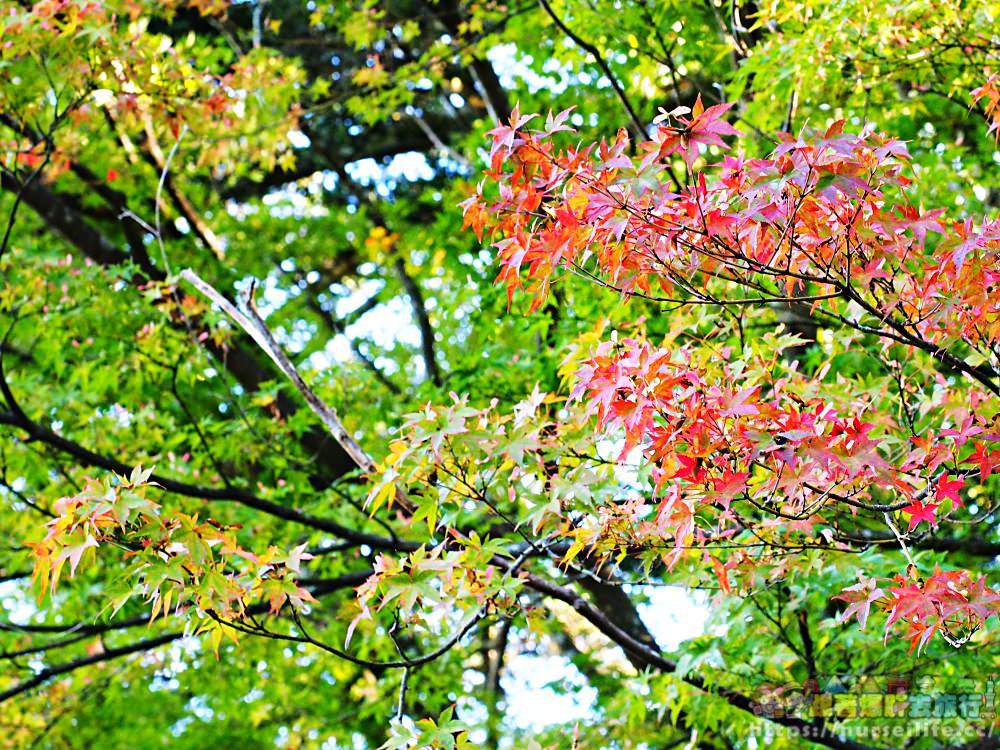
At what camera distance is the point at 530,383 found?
16.6 feet

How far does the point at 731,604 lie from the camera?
3377mm

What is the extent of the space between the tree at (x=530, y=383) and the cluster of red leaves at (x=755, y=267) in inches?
0.5

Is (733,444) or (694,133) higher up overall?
(694,133)

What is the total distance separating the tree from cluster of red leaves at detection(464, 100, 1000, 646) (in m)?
0.01

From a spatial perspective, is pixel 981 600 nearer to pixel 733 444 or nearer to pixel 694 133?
pixel 733 444

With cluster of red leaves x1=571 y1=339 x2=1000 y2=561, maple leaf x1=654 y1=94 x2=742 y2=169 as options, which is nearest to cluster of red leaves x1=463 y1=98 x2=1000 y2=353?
maple leaf x1=654 y1=94 x2=742 y2=169

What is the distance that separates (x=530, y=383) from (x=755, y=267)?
121 inches

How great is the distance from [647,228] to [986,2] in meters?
2.32

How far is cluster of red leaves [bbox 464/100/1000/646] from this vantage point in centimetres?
201

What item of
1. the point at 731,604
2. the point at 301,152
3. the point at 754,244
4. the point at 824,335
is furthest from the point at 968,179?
the point at 301,152

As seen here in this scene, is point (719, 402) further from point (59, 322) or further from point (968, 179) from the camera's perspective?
point (59, 322)

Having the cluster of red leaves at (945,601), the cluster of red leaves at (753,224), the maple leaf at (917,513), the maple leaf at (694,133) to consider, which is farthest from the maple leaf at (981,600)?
the maple leaf at (694,133)

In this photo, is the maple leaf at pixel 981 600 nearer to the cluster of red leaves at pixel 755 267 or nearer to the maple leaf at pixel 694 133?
the cluster of red leaves at pixel 755 267

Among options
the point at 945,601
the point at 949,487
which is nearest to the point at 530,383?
the point at 949,487
